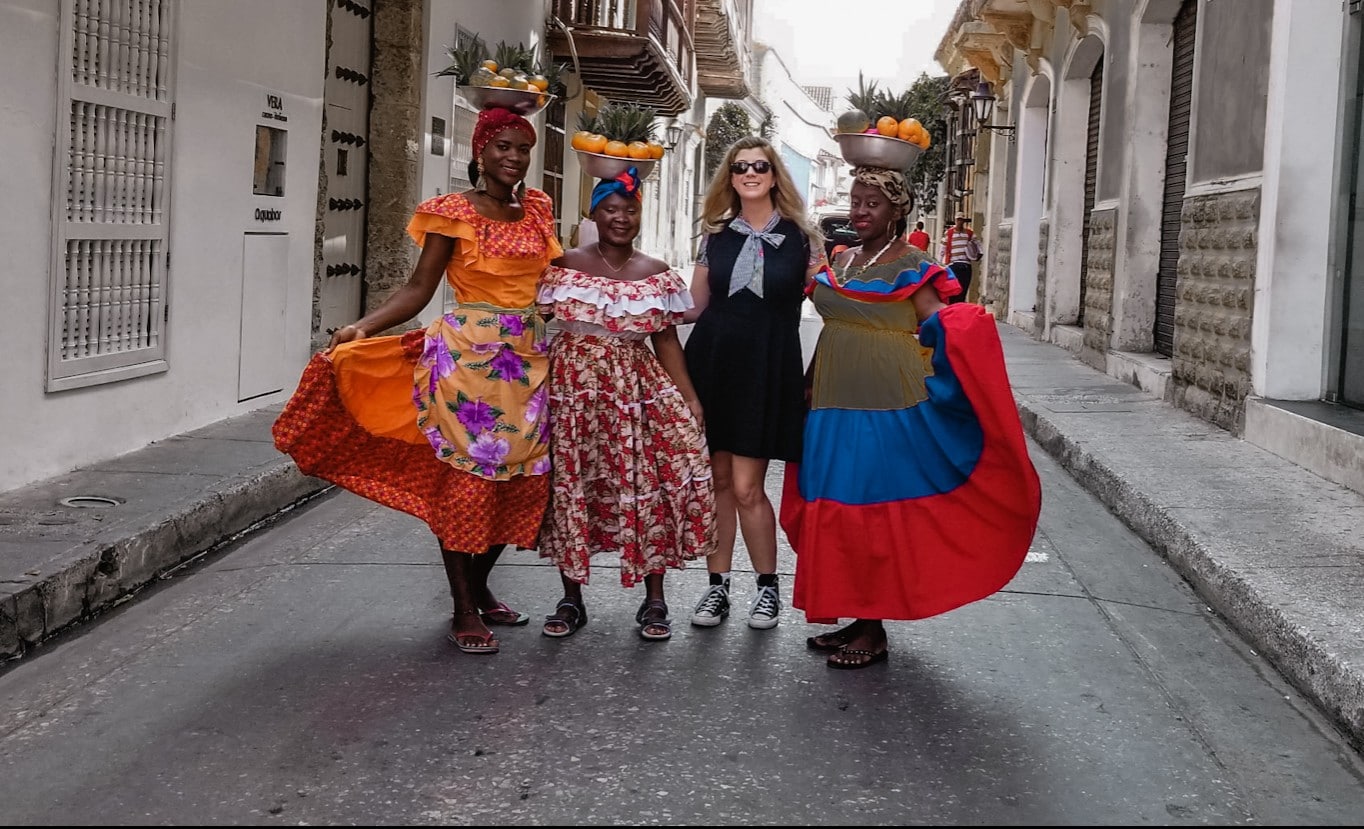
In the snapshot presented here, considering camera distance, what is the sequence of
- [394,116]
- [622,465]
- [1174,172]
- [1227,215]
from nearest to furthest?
[622,465]
[1227,215]
[394,116]
[1174,172]

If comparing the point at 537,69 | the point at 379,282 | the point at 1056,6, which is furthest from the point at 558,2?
the point at 537,69

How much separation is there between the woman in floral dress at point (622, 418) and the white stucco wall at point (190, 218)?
3070 mm

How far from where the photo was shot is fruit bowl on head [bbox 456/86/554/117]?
520 centimetres

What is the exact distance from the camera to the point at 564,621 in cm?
540

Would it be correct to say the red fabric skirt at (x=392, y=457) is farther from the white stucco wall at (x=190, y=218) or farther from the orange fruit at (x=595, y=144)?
the white stucco wall at (x=190, y=218)

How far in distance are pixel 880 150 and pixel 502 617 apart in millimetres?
2098

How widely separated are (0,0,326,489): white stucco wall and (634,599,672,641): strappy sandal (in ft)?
10.6

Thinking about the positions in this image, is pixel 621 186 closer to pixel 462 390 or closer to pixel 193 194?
pixel 462 390

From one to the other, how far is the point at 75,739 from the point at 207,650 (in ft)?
3.05

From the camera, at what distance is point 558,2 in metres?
20.3

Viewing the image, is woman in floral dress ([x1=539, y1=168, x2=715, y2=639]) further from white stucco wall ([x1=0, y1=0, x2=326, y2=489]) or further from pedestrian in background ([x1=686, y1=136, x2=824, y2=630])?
white stucco wall ([x1=0, y1=0, x2=326, y2=489])

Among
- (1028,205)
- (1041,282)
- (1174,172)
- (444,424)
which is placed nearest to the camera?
(444,424)

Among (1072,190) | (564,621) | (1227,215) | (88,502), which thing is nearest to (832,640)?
(564,621)

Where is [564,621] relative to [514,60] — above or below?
below
